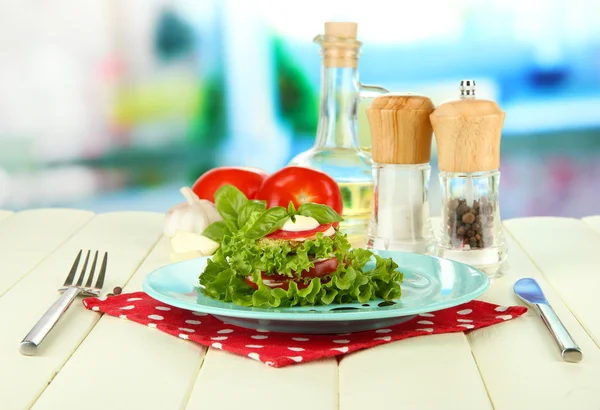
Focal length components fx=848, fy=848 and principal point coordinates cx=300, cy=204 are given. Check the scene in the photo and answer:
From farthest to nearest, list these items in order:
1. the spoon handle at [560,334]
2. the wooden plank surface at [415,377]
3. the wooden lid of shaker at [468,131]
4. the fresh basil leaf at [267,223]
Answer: the wooden lid of shaker at [468,131] → the fresh basil leaf at [267,223] → the spoon handle at [560,334] → the wooden plank surface at [415,377]

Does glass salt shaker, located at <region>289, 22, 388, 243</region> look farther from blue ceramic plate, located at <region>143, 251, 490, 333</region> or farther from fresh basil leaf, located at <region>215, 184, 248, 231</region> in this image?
blue ceramic plate, located at <region>143, 251, 490, 333</region>

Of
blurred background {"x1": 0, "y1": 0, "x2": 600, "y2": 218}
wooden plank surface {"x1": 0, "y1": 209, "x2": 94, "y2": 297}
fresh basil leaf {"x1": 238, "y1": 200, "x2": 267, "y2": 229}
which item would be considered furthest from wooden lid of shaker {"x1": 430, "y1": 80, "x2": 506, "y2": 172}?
blurred background {"x1": 0, "y1": 0, "x2": 600, "y2": 218}

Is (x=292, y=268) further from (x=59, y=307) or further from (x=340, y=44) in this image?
(x=340, y=44)

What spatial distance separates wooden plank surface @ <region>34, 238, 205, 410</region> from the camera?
695mm

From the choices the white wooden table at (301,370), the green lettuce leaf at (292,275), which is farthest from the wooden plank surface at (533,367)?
the green lettuce leaf at (292,275)

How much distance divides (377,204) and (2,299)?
512mm

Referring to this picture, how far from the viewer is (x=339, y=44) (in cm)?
131

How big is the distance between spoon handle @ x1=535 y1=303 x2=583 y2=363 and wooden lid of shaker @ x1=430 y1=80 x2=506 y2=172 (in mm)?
230

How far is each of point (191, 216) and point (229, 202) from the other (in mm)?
107

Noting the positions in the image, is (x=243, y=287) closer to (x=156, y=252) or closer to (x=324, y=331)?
(x=324, y=331)

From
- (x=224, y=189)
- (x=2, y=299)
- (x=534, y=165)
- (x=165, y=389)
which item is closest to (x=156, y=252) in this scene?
(x=224, y=189)

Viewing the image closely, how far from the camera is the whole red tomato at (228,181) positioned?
150cm

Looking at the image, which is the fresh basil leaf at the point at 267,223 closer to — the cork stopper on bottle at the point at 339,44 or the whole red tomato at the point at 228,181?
the cork stopper on bottle at the point at 339,44

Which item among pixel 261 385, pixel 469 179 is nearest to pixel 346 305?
pixel 261 385
